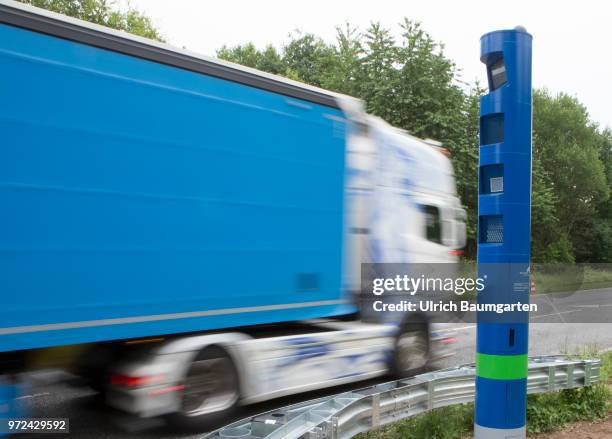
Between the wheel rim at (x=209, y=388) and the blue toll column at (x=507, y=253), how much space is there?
2.47 m

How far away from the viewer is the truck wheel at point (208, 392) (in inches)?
214

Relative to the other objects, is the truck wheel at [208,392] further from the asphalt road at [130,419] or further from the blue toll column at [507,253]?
the blue toll column at [507,253]

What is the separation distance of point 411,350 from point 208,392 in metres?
3.39

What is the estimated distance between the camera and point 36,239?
4.27 metres

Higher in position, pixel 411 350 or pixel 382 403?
pixel 382 403

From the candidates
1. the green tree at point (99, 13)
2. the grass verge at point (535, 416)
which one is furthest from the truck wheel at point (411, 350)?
the green tree at point (99, 13)

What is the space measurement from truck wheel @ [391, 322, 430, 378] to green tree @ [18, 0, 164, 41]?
19490 millimetres

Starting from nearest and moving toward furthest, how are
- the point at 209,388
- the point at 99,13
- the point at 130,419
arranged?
the point at 130,419 → the point at 209,388 → the point at 99,13

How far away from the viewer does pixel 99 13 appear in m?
24.1

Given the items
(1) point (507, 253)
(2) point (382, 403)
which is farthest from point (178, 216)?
(1) point (507, 253)

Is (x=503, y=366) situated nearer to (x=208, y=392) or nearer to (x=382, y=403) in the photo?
(x=382, y=403)

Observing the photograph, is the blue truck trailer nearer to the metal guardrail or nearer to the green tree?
the metal guardrail

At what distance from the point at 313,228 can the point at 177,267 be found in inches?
71.8

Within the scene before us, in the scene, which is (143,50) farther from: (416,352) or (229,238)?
(416,352)
